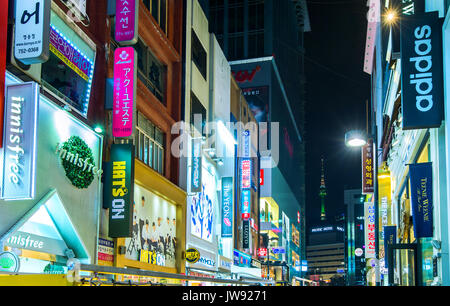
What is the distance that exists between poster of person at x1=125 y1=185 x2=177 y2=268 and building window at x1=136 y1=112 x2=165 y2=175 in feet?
5.11

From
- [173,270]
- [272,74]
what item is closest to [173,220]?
[173,270]

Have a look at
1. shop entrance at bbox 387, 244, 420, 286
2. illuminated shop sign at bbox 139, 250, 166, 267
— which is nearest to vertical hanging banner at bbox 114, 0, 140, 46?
illuminated shop sign at bbox 139, 250, 166, 267

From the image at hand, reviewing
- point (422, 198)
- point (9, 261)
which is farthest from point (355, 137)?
point (9, 261)

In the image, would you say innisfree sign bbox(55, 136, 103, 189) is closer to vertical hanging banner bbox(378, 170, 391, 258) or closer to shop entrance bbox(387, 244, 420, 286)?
shop entrance bbox(387, 244, 420, 286)

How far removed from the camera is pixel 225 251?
40875 millimetres

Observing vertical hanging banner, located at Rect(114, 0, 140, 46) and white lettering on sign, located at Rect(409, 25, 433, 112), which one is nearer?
white lettering on sign, located at Rect(409, 25, 433, 112)

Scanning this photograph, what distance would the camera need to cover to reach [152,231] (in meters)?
25.3

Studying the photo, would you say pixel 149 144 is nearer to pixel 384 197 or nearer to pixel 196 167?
pixel 196 167

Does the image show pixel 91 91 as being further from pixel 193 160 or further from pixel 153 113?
pixel 193 160

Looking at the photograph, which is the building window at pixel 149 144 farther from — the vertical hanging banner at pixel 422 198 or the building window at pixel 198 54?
the vertical hanging banner at pixel 422 198

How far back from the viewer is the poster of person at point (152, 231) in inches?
918

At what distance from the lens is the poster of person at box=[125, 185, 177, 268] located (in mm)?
23312

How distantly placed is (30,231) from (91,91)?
18.8 ft

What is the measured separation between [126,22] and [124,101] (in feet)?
9.85
